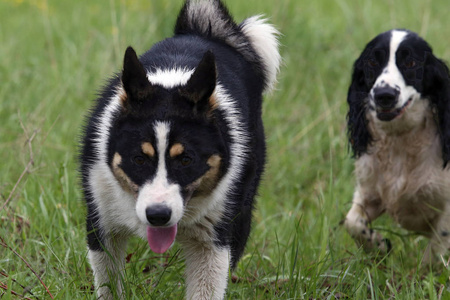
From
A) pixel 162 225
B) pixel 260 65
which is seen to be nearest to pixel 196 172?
pixel 162 225

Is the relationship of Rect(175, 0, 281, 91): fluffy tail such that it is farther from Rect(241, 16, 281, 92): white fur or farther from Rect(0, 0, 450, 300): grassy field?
Rect(0, 0, 450, 300): grassy field

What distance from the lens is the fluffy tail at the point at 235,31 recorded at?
4.06 m

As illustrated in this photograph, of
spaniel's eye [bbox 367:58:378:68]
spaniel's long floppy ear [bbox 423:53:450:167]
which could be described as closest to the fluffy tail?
spaniel's eye [bbox 367:58:378:68]

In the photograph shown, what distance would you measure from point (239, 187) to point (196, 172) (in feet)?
1.61

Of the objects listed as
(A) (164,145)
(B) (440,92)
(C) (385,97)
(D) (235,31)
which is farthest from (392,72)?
(A) (164,145)

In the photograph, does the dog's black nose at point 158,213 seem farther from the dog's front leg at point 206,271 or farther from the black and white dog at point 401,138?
the black and white dog at point 401,138

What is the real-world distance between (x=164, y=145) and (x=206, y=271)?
2.28ft

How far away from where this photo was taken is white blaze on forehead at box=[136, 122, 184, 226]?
2.79m

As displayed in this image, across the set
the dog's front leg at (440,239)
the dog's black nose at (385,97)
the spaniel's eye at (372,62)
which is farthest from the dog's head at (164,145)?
the dog's front leg at (440,239)

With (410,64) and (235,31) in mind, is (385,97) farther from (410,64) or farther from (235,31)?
(235,31)

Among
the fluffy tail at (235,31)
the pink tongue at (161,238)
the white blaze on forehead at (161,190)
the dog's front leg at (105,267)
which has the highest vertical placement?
the fluffy tail at (235,31)

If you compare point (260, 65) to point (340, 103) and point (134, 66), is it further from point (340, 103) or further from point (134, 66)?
point (340, 103)

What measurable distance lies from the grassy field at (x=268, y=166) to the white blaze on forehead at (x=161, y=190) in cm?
45

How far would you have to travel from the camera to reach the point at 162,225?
2838 millimetres
